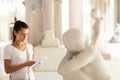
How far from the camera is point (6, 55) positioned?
66.2 inches

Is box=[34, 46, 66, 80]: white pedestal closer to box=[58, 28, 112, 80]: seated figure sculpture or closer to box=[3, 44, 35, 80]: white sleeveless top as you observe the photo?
box=[3, 44, 35, 80]: white sleeveless top

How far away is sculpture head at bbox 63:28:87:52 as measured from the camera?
1.17 meters

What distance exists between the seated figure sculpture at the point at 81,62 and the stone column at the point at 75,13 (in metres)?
2.39

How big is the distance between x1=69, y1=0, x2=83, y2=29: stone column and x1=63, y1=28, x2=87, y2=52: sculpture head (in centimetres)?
240

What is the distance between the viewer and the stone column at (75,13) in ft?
11.7

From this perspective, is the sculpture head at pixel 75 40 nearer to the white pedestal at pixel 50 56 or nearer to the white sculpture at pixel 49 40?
the white pedestal at pixel 50 56

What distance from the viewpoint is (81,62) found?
1146 millimetres

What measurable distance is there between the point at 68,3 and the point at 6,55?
2052mm

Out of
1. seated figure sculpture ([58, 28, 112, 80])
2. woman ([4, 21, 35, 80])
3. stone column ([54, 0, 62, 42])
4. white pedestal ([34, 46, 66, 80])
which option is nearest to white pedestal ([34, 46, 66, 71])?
white pedestal ([34, 46, 66, 80])

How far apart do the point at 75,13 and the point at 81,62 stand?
2473mm

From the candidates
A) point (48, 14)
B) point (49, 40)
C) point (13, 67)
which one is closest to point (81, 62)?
point (13, 67)

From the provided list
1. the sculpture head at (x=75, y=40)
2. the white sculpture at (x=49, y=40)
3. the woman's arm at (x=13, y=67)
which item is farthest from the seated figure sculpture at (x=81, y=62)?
the white sculpture at (x=49, y=40)

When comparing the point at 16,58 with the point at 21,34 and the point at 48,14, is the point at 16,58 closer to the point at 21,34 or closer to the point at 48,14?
the point at 21,34

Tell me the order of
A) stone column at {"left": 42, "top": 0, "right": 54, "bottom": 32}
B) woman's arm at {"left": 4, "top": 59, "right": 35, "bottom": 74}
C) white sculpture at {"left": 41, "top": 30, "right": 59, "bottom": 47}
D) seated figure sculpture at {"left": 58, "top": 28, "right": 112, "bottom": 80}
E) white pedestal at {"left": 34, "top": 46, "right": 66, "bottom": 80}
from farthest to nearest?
stone column at {"left": 42, "top": 0, "right": 54, "bottom": 32}
white sculpture at {"left": 41, "top": 30, "right": 59, "bottom": 47}
white pedestal at {"left": 34, "top": 46, "right": 66, "bottom": 80}
woman's arm at {"left": 4, "top": 59, "right": 35, "bottom": 74}
seated figure sculpture at {"left": 58, "top": 28, "right": 112, "bottom": 80}
